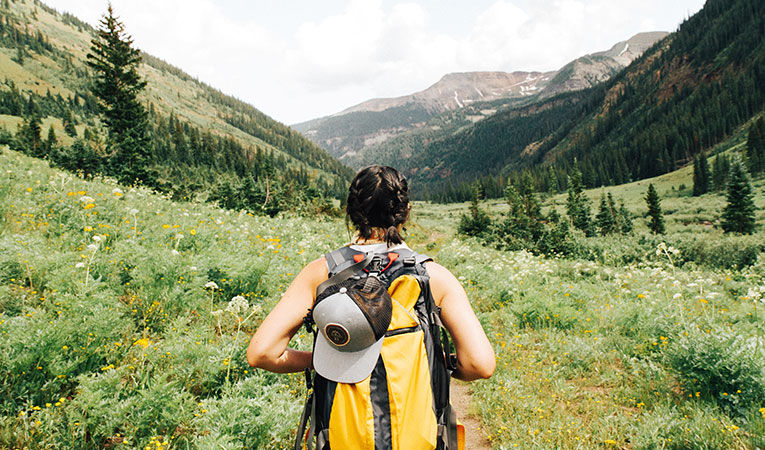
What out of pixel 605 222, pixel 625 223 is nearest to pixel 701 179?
pixel 625 223

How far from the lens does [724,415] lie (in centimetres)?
351

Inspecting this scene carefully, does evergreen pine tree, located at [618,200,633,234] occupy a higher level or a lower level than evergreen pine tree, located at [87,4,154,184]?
lower

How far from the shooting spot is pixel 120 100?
22891mm

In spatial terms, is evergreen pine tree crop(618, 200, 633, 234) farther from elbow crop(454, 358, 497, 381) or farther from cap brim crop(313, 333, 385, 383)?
cap brim crop(313, 333, 385, 383)

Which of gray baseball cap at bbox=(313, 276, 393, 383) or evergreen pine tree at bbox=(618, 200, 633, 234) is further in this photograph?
evergreen pine tree at bbox=(618, 200, 633, 234)

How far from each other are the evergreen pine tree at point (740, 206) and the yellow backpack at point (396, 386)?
50.5 meters

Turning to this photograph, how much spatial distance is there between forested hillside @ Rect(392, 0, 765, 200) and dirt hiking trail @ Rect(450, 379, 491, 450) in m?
109

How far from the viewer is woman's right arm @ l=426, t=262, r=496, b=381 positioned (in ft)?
6.35

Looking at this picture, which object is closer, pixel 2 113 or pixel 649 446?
pixel 649 446

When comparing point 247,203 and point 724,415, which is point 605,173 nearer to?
point 247,203

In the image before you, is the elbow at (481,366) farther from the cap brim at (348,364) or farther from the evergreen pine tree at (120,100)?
the evergreen pine tree at (120,100)

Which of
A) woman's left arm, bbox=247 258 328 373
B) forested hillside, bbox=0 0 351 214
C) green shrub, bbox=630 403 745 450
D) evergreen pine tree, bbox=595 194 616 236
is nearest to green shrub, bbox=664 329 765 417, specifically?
green shrub, bbox=630 403 745 450

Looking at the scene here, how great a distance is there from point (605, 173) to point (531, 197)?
7106 cm

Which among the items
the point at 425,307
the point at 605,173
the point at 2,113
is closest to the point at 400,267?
the point at 425,307
